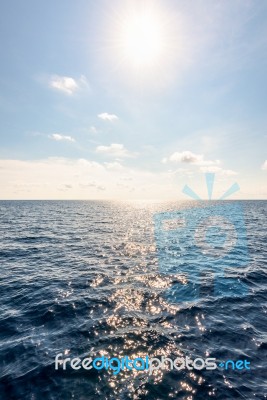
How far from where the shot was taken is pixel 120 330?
1140cm

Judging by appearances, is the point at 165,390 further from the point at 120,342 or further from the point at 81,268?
the point at 81,268

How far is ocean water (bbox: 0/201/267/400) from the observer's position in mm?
8203

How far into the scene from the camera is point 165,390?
26.4 feet

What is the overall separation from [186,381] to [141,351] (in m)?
2.22

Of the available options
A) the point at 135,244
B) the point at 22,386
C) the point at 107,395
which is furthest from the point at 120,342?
the point at 135,244

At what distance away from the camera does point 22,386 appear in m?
8.20

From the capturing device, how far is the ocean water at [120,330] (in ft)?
26.9

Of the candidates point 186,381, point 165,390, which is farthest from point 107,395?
point 186,381

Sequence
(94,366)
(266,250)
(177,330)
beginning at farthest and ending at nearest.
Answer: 1. (266,250)
2. (177,330)
3. (94,366)

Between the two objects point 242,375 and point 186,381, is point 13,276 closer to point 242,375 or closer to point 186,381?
point 186,381

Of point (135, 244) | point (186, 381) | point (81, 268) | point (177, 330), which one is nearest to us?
point (186, 381)

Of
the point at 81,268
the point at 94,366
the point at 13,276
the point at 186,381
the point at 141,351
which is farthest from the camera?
the point at 81,268

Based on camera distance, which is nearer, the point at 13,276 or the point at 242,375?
the point at 242,375

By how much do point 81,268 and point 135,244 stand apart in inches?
509
